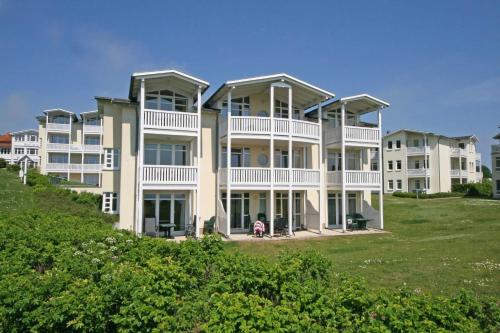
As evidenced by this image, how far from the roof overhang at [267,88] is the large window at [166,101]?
209 cm

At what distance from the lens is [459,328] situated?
4.05 m

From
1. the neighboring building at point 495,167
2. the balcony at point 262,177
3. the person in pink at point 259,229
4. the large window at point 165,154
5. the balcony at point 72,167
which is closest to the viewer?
the person in pink at point 259,229

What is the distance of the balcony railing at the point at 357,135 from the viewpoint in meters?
24.1

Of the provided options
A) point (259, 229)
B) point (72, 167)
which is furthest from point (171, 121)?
point (72, 167)

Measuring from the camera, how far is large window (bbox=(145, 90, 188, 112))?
2120 cm

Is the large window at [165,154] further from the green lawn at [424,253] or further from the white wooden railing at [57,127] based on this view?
the white wooden railing at [57,127]

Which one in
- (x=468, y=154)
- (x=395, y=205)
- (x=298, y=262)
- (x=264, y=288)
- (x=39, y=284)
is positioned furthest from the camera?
(x=468, y=154)

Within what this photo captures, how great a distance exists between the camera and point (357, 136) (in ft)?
80.0

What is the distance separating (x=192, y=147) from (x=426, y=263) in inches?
567

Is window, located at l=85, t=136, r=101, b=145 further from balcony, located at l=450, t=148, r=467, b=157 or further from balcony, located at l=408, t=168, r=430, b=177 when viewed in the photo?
balcony, located at l=450, t=148, r=467, b=157

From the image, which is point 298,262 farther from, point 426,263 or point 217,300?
point 426,263

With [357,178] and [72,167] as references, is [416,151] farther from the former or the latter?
[72,167]

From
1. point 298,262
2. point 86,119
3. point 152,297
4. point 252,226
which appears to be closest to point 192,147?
point 252,226

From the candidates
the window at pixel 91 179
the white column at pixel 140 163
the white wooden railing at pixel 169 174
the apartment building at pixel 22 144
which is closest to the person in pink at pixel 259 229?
the white wooden railing at pixel 169 174
